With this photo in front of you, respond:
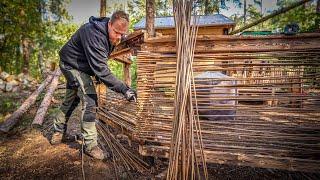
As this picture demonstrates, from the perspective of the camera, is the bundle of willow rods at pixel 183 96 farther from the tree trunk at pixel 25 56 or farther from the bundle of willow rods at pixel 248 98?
the tree trunk at pixel 25 56

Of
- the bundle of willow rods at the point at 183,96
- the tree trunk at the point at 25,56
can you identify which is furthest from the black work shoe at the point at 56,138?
the tree trunk at the point at 25,56

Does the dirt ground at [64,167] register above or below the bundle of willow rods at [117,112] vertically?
below

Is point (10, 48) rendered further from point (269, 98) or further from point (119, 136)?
point (269, 98)

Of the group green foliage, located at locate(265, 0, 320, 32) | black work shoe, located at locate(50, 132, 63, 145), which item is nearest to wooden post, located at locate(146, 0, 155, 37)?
green foliage, located at locate(265, 0, 320, 32)

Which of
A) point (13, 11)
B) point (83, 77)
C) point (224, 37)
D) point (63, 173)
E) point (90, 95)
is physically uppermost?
point (13, 11)

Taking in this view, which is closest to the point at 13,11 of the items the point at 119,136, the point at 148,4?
the point at 148,4

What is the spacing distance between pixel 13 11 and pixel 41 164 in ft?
37.0

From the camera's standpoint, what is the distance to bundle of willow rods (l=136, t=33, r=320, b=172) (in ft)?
7.11

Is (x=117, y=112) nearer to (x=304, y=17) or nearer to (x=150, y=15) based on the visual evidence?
(x=150, y=15)

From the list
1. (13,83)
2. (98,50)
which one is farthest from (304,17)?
(13,83)

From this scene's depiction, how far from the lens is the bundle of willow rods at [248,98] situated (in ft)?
7.11

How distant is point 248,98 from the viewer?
2.27 meters

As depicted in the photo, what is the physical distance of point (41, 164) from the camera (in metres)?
2.85

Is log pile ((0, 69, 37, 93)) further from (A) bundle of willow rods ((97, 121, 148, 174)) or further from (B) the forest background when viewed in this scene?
(A) bundle of willow rods ((97, 121, 148, 174))
